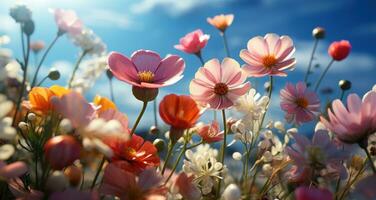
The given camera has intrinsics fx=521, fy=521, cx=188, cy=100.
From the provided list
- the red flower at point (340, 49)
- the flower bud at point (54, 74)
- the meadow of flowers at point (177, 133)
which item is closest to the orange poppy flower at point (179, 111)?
the meadow of flowers at point (177, 133)

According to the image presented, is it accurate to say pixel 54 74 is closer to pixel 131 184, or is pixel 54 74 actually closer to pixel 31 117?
pixel 31 117

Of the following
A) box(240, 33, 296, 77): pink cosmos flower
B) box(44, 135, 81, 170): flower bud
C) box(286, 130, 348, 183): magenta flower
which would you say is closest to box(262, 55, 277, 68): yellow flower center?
box(240, 33, 296, 77): pink cosmos flower

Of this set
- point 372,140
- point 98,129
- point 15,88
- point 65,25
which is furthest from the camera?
point 15,88

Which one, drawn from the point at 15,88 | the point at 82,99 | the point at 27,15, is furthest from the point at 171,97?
the point at 15,88

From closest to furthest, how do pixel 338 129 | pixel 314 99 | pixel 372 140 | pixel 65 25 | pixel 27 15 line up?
pixel 338 129 < pixel 372 140 < pixel 314 99 < pixel 27 15 < pixel 65 25

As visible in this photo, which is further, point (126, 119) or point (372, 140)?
point (372, 140)

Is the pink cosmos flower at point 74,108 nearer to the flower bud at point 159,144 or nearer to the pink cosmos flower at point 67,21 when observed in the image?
the flower bud at point 159,144

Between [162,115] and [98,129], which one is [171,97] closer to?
[162,115]

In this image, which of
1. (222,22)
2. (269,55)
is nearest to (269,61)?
(269,55)
